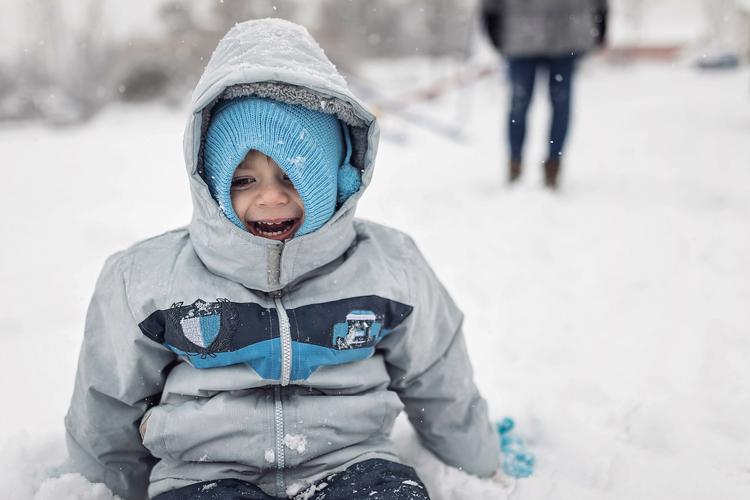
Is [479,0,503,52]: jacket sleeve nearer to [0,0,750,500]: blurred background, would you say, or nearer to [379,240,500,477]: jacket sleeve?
[0,0,750,500]: blurred background

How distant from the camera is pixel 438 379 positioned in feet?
4.97

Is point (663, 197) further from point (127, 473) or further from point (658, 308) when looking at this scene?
point (127, 473)

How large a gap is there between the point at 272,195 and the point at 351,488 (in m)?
0.60

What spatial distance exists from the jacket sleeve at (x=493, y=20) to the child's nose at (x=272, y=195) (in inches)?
116

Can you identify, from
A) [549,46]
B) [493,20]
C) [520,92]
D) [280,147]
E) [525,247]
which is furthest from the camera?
[493,20]

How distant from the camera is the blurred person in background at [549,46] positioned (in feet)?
12.0

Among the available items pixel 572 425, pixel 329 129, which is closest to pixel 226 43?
pixel 329 129

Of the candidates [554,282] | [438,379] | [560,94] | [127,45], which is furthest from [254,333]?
[127,45]

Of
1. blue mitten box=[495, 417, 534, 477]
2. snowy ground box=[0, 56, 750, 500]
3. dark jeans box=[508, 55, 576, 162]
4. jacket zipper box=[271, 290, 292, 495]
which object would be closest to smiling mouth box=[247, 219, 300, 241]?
jacket zipper box=[271, 290, 292, 495]

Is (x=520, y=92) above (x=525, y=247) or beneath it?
above

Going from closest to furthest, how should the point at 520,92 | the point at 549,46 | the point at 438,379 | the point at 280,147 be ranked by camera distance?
the point at 280,147 → the point at 438,379 → the point at 549,46 → the point at 520,92

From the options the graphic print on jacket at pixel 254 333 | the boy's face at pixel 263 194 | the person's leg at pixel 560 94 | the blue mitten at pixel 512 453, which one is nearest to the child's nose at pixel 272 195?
the boy's face at pixel 263 194

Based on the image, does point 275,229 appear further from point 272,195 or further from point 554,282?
point 554,282

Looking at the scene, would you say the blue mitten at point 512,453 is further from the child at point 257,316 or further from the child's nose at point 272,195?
the child's nose at point 272,195
